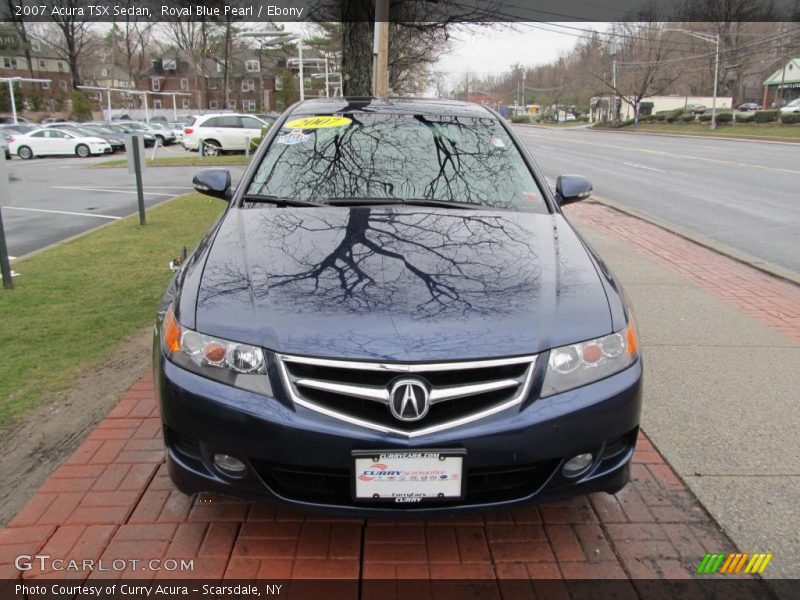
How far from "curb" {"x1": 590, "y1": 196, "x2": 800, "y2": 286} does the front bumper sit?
16.9 ft

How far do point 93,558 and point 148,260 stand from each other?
5.28m

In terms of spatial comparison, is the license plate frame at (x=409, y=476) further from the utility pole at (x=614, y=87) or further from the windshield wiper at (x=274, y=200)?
the utility pole at (x=614, y=87)

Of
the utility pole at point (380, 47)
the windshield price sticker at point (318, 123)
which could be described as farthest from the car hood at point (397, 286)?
the utility pole at point (380, 47)

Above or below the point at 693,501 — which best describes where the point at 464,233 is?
above

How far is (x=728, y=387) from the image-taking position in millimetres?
3945

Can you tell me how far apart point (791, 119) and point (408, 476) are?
162 ft

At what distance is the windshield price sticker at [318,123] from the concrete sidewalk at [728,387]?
2.46 meters

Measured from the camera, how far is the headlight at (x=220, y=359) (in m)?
2.20

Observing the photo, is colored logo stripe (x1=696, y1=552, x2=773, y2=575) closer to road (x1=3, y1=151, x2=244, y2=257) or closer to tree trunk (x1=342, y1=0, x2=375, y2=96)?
road (x1=3, y1=151, x2=244, y2=257)

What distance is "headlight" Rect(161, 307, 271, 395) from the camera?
220 centimetres

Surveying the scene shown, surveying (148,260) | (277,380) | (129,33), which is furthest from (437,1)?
(129,33)

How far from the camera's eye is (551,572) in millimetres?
2371

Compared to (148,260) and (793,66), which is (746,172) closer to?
(148,260)

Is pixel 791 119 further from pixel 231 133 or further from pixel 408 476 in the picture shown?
pixel 408 476
